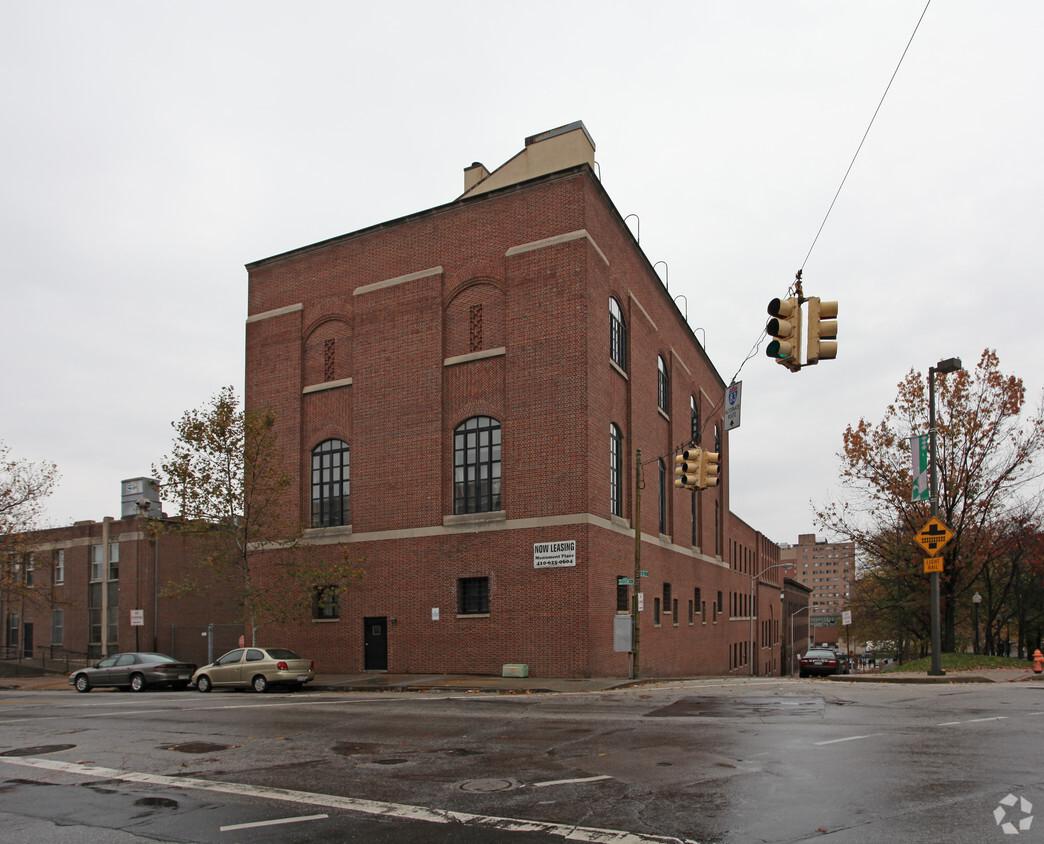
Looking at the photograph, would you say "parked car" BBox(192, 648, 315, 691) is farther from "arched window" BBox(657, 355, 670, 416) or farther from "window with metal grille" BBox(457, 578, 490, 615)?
"arched window" BBox(657, 355, 670, 416)

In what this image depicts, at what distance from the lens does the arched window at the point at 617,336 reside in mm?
30625

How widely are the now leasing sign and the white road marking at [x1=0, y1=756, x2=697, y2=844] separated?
1655 cm

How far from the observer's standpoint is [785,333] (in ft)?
38.2

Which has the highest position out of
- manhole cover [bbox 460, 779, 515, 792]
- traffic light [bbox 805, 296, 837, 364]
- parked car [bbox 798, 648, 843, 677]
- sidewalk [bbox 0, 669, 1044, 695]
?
traffic light [bbox 805, 296, 837, 364]

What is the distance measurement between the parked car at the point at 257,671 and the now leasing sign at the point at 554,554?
774 cm

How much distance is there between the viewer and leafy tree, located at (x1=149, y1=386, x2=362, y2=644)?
1134 inches

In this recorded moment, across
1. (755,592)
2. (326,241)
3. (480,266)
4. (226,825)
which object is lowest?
(755,592)

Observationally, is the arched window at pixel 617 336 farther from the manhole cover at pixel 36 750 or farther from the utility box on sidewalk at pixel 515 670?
the manhole cover at pixel 36 750

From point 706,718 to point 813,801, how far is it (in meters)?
6.91

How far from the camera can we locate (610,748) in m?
11.4

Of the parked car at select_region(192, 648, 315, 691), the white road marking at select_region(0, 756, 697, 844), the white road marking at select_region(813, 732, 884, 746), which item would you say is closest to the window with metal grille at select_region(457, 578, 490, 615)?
the parked car at select_region(192, 648, 315, 691)

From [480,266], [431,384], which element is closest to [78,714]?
[431,384]

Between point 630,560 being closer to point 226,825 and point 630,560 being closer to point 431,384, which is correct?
point 431,384

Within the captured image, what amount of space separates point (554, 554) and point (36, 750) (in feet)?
52.4
